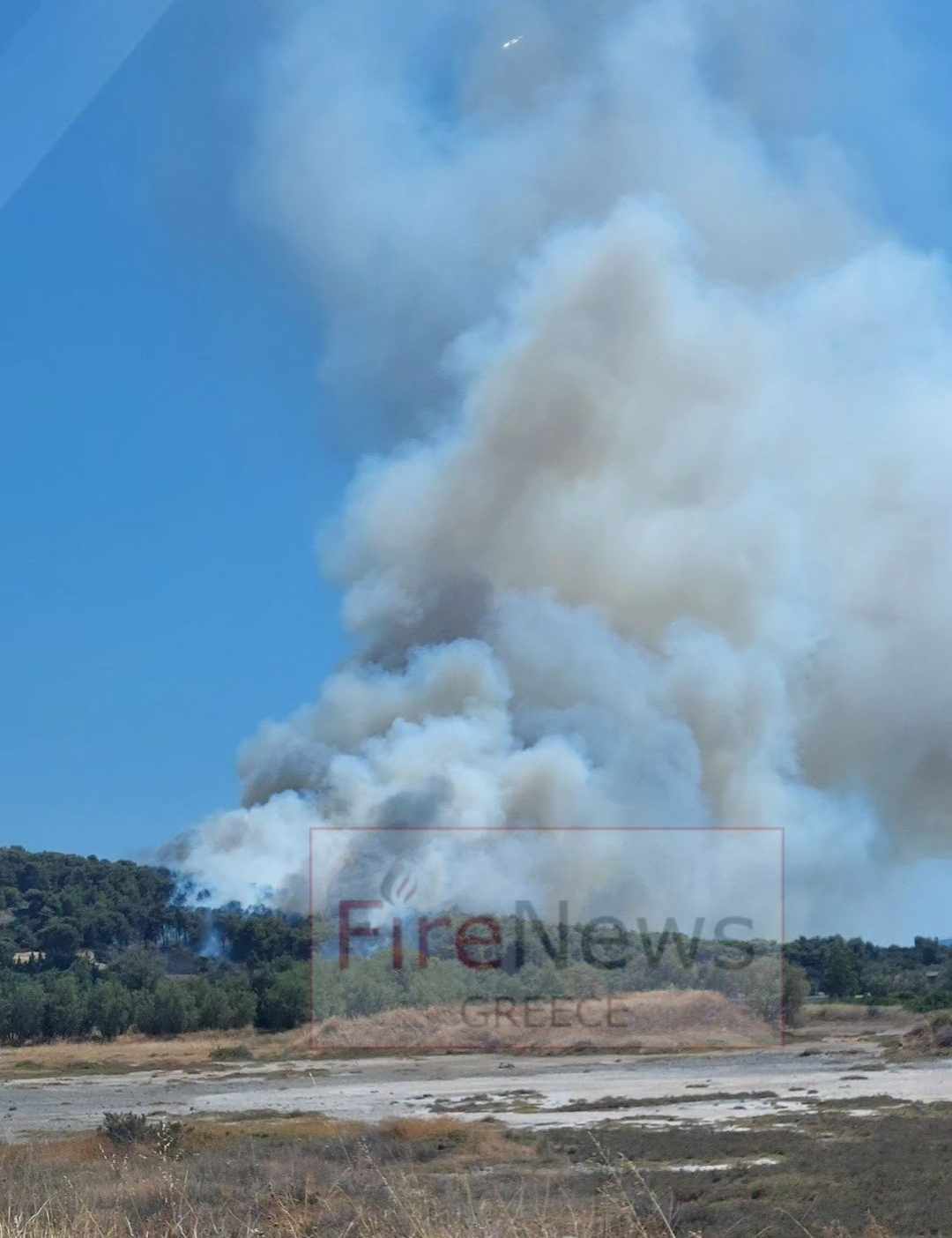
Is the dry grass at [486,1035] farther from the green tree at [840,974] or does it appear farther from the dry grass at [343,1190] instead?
the dry grass at [343,1190]

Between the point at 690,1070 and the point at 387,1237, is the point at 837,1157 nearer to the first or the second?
the point at 387,1237

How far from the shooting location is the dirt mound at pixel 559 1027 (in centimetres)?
6562

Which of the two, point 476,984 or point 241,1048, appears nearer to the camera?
point 241,1048

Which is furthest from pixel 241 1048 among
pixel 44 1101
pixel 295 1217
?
pixel 295 1217

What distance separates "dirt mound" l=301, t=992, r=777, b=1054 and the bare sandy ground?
16.6ft

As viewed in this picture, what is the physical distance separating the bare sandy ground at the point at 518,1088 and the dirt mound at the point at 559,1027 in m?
5.07

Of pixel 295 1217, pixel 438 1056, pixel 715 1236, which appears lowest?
pixel 438 1056

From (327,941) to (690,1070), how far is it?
4327 cm

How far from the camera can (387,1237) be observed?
884cm

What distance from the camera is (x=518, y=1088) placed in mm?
42125

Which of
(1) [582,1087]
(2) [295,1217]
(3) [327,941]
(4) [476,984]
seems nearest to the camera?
(2) [295,1217]

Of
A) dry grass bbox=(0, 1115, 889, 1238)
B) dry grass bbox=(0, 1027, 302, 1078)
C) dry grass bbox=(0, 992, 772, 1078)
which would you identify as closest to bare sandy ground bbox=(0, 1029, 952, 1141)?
dry grass bbox=(0, 1027, 302, 1078)

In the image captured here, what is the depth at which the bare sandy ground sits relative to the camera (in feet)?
109

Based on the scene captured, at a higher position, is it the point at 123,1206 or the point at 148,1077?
the point at 123,1206
